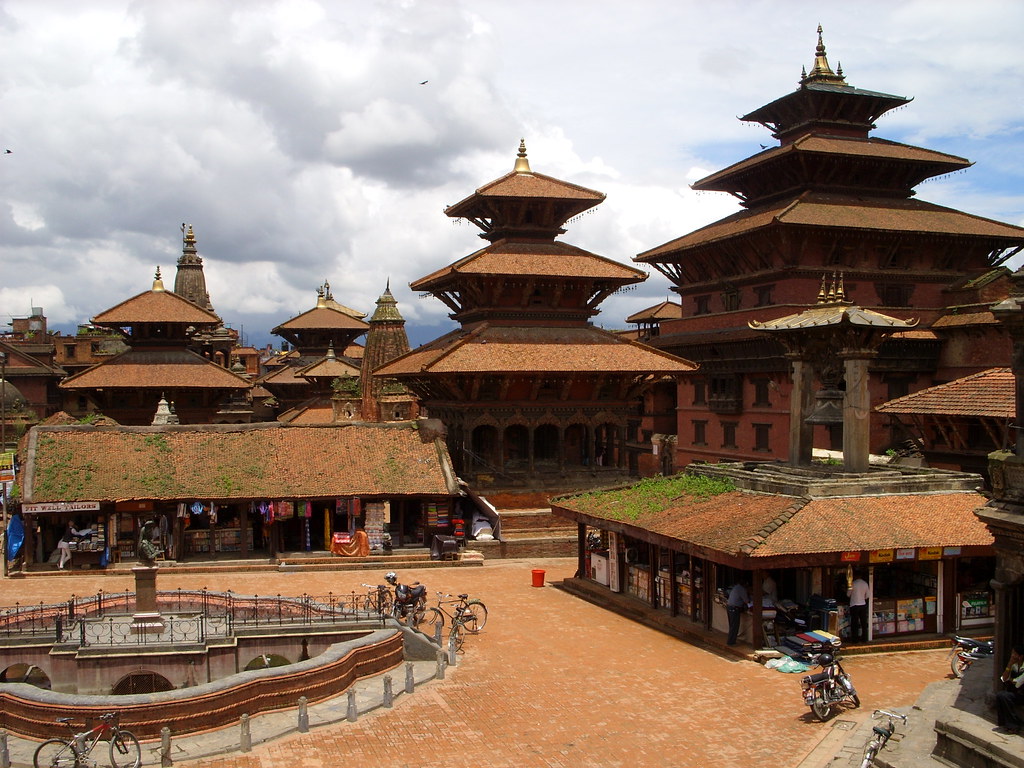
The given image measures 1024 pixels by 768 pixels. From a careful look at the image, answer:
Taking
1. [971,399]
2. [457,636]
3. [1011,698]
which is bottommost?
[457,636]

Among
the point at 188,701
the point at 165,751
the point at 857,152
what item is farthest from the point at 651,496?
the point at 857,152

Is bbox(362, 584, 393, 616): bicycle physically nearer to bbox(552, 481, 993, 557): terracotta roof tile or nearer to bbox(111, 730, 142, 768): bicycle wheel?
bbox(552, 481, 993, 557): terracotta roof tile

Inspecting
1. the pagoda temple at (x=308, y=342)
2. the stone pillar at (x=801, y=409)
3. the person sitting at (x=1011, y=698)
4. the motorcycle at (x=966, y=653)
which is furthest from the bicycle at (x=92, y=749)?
the pagoda temple at (x=308, y=342)

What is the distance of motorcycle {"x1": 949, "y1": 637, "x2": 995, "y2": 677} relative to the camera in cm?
1802

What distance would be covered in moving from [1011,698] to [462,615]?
41.7 ft

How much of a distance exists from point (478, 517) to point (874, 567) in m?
17.0

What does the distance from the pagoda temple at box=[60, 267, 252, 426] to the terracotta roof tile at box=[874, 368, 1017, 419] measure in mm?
32359

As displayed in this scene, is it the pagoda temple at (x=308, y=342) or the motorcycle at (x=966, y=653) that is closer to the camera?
the motorcycle at (x=966, y=653)

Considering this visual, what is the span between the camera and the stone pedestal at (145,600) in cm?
2230

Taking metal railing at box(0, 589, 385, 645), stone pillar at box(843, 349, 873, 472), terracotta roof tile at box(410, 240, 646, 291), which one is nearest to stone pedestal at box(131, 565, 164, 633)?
metal railing at box(0, 589, 385, 645)

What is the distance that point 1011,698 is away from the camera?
41.9ft

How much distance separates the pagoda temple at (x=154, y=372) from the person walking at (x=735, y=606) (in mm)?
34873

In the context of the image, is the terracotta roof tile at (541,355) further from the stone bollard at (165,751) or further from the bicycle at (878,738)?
the bicycle at (878,738)

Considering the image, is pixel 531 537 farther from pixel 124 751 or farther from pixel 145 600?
pixel 124 751
